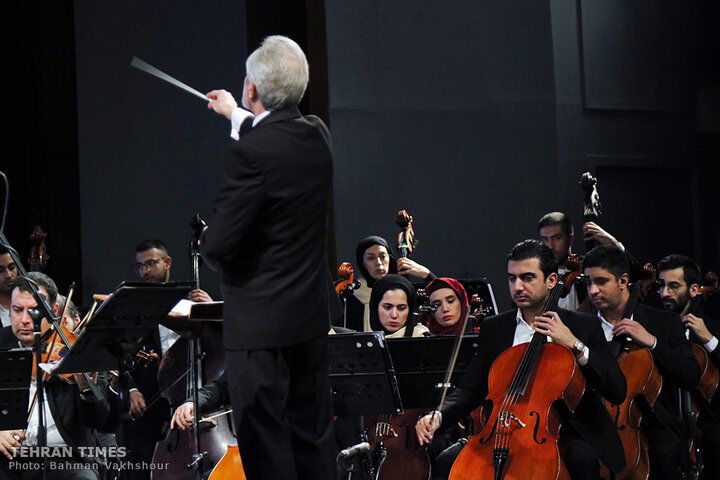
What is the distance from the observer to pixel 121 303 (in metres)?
3.17

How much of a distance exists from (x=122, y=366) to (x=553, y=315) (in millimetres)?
1454

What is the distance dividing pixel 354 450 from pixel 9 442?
1316 mm

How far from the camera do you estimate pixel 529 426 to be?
3.25m

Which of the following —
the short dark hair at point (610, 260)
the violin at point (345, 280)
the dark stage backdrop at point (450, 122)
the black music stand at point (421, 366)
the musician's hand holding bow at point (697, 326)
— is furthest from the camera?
the dark stage backdrop at point (450, 122)

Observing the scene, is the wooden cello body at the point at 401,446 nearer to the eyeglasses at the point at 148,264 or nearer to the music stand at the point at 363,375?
the music stand at the point at 363,375

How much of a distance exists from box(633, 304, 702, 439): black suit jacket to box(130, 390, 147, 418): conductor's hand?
220cm

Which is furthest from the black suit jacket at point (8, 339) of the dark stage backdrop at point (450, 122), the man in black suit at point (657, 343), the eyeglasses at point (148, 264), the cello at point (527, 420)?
the man in black suit at point (657, 343)

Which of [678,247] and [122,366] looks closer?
[122,366]

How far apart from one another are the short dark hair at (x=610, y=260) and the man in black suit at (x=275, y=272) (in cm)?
213

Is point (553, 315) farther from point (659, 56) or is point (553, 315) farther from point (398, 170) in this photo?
point (659, 56)

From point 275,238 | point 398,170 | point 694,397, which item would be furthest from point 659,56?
point 275,238

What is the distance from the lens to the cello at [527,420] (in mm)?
3201

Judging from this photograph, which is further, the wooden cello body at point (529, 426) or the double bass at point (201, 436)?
the double bass at point (201, 436)

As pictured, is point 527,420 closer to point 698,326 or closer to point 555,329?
point 555,329
